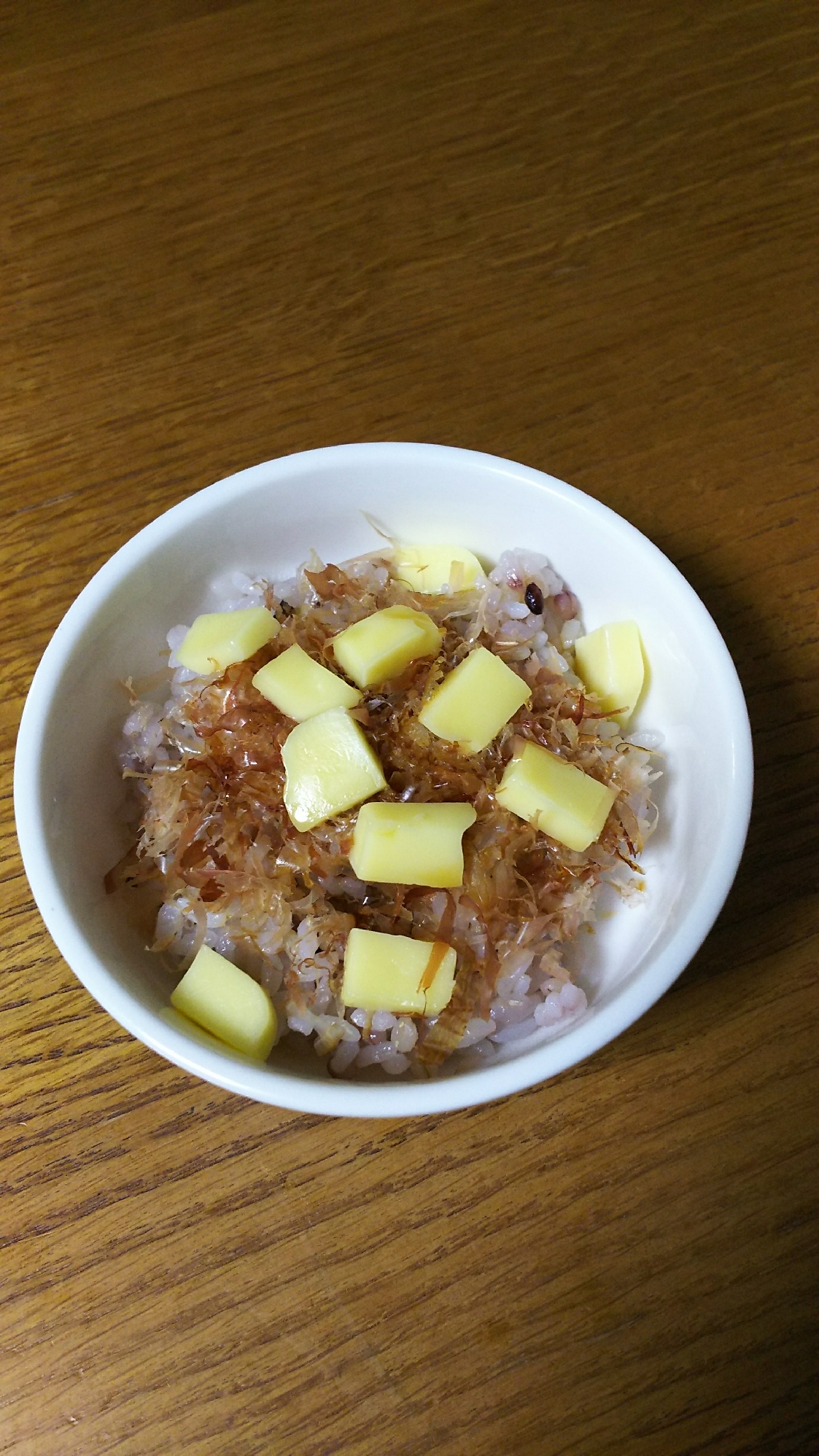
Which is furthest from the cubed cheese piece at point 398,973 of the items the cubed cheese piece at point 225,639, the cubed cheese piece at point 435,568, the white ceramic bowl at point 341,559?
the cubed cheese piece at point 435,568

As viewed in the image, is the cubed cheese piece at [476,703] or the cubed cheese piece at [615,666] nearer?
the cubed cheese piece at [476,703]

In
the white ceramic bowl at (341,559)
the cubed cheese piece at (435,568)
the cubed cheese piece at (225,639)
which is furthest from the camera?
the cubed cheese piece at (435,568)

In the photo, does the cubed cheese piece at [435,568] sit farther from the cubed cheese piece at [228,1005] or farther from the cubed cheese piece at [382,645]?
the cubed cheese piece at [228,1005]

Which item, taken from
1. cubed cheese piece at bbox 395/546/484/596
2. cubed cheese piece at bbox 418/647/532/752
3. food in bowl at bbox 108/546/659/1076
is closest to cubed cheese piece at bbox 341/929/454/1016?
food in bowl at bbox 108/546/659/1076

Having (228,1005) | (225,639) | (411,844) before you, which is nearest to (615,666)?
(411,844)

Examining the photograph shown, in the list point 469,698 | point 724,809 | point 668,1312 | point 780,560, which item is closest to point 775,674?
point 780,560

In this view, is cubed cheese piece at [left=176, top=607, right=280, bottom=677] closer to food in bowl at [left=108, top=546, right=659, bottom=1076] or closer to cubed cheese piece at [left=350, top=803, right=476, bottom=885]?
food in bowl at [left=108, top=546, right=659, bottom=1076]
